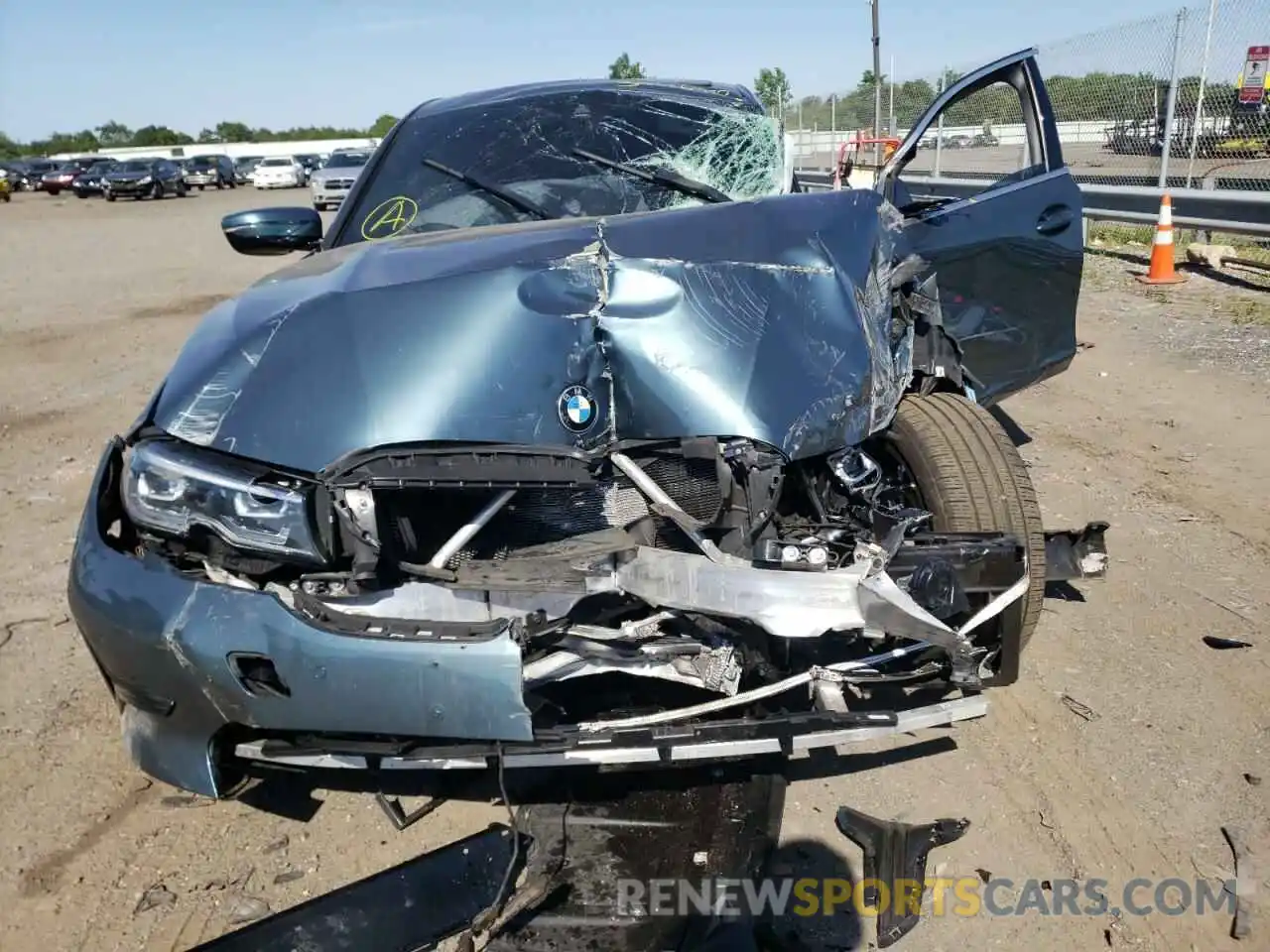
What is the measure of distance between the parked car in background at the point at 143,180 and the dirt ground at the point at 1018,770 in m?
33.8

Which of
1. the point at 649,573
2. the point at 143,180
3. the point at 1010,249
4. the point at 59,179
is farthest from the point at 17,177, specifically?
the point at 649,573

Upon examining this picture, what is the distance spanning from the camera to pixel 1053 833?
2.34m

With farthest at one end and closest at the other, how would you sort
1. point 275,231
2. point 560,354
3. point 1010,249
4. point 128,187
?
point 128,187 → point 1010,249 → point 275,231 → point 560,354

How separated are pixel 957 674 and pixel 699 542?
2.23ft

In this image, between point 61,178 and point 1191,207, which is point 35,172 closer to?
point 61,178

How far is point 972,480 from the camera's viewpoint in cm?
255

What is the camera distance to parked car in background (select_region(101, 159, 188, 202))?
34.0 metres

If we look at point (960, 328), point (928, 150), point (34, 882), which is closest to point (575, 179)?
point (960, 328)

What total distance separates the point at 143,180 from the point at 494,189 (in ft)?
119

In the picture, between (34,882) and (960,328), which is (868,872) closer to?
(34,882)

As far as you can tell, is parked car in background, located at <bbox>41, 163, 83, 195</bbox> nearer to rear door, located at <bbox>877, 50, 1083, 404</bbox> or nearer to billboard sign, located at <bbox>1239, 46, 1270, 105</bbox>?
billboard sign, located at <bbox>1239, 46, 1270, 105</bbox>

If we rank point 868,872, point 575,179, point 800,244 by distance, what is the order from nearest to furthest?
point 868,872 < point 800,244 < point 575,179

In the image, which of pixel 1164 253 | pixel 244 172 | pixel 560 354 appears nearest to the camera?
pixel 560 354

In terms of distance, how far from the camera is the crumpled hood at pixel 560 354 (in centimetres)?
214
